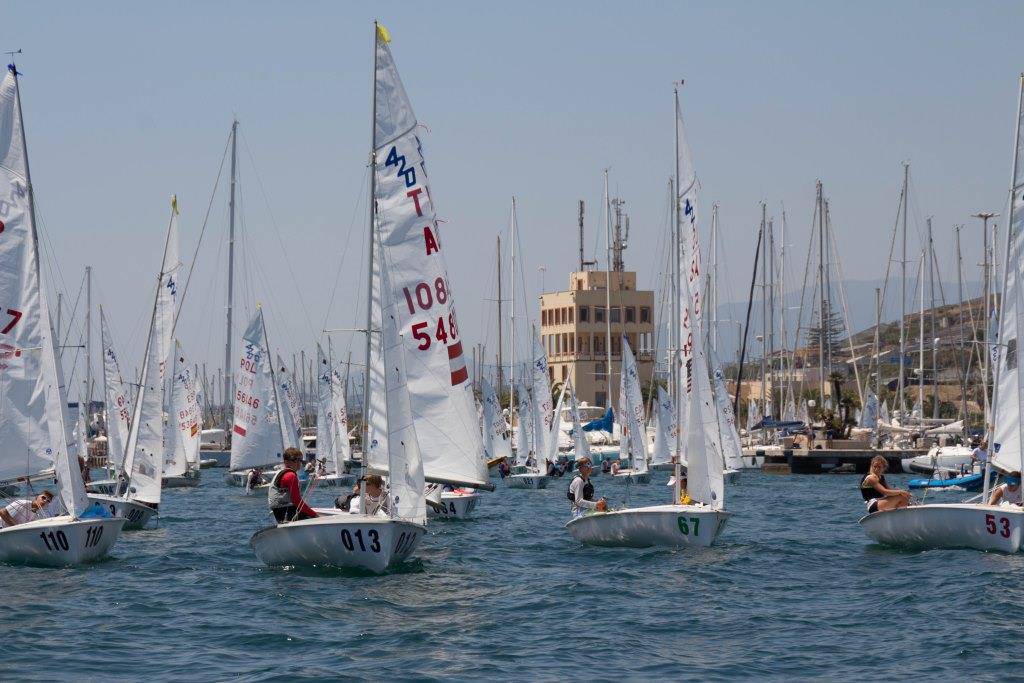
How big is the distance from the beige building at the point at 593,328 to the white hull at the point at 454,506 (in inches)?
3149

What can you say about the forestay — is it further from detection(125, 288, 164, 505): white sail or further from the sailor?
the sailor

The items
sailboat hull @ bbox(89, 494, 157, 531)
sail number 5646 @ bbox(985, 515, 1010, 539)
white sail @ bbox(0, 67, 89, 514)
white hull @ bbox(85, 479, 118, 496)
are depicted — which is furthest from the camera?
white hull @ bbox(85, 479, 118, 496)

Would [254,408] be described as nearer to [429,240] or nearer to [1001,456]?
[429,240]

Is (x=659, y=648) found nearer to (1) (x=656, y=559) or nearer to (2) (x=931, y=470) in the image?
(1) (x=656, y=559)

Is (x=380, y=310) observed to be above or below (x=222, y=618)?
above

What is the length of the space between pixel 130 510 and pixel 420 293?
1010cm

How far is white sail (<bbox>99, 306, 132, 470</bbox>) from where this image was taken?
43188mm

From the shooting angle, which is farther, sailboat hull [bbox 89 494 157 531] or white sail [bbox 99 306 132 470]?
white sail [bbox 99 306 132 470]

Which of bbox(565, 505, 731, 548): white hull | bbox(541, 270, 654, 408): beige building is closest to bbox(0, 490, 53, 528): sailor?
bbox(565, 505, 731, 548): white hull

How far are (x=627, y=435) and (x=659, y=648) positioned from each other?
39889 mm

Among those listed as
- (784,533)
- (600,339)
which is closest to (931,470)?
(784,533)

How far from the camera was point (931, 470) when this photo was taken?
2089 inches

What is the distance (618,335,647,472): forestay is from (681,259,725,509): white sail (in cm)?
2882

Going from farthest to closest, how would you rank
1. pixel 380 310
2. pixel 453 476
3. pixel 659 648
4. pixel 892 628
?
1. pixel 453 476
2. pixel 380 310
3. pixel 892 628
4. pixel 659 648
